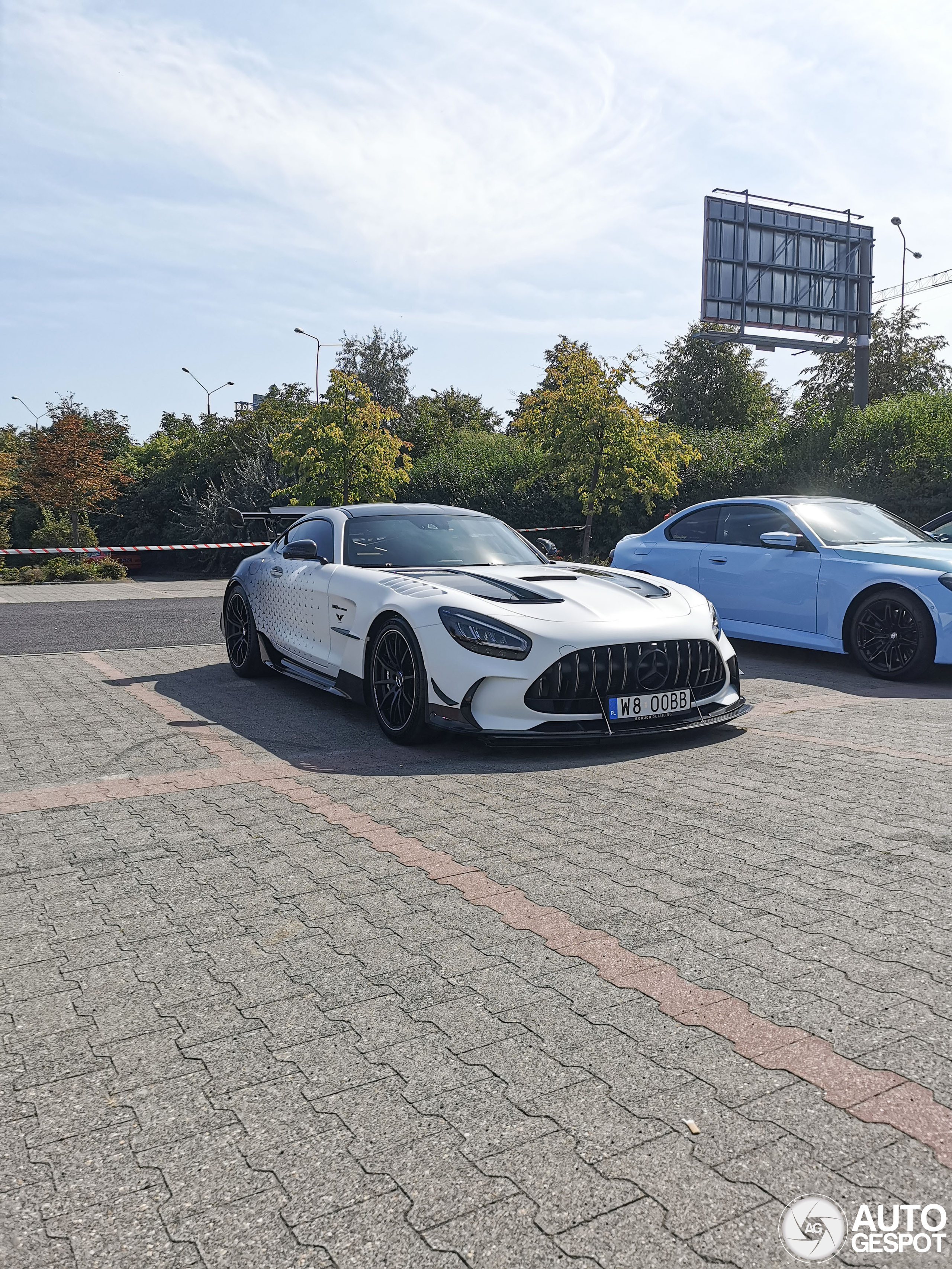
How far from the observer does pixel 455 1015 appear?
→ 8.75 ft

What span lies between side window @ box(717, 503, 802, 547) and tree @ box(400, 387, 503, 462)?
27084 mm

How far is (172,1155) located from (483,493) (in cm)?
2850

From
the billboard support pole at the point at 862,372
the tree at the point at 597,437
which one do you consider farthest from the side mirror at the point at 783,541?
the billboard support pole at the point at 862,372

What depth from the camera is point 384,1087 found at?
234 cm

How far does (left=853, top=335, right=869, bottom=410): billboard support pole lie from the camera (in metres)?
25.3

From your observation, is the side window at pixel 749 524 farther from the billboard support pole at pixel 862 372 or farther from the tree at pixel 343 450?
the tree at pixel 343 450

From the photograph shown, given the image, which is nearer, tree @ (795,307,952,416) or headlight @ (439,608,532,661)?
headlight @ (439,608,532,661)

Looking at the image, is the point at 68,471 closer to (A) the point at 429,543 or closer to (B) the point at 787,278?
(B) the point at 787,278

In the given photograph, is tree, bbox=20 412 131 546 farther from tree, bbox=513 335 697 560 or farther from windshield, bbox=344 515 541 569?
windshield, bbox=344 515 541 569

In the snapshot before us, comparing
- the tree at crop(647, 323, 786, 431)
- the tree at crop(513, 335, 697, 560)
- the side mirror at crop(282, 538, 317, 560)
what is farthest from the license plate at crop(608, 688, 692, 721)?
the tree at crop(647, 323, 786, 431)

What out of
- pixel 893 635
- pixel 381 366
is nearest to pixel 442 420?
pixel 381 366

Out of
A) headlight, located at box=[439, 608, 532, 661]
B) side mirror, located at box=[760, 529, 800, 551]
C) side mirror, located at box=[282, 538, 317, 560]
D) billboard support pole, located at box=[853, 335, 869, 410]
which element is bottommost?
headlight, located at box=[439, 608, 532, 661]

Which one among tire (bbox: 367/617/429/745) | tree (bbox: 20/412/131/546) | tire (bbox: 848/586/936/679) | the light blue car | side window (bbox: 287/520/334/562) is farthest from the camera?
tree (bbox: 20/412/131/546)

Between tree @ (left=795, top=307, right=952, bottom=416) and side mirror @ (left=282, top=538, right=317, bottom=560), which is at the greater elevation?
tree @ (left=795, top=307, right=952, bottom=416)
